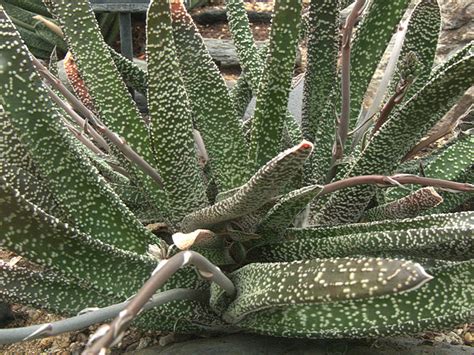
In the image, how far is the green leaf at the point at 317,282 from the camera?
487 mm

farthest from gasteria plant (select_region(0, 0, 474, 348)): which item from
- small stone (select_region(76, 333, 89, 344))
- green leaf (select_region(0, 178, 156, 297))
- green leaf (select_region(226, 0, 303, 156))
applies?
small stone (select_region(76, 333, 89, 344))

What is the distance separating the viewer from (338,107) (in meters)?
0.94

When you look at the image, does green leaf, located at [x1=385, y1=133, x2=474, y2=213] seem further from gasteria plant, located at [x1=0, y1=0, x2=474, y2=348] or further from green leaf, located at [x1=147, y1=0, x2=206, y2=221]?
green leaf, located at [x1=147, y1=0, x2=206, y2=221]

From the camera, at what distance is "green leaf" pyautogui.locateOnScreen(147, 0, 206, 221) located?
2.42 ft

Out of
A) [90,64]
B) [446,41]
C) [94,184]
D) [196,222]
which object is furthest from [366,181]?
[446,41]

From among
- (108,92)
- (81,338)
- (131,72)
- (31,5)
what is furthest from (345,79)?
(31,5)

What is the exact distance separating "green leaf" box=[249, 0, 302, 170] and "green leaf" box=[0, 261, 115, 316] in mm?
253

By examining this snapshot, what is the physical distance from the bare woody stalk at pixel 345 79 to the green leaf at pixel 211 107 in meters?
0.13

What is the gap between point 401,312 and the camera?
67cm

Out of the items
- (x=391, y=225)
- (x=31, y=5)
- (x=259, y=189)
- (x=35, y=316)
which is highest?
(x=259, y=189)

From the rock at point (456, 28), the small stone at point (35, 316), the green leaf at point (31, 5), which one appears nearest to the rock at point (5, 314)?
the small stone at point (35, 316)

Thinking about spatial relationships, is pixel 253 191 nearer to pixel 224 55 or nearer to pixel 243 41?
pixel 243 41

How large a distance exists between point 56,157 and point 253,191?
245 mm

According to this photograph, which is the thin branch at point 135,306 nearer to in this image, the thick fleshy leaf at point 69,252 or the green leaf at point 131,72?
the thick fleshy leaf at point 69,252
